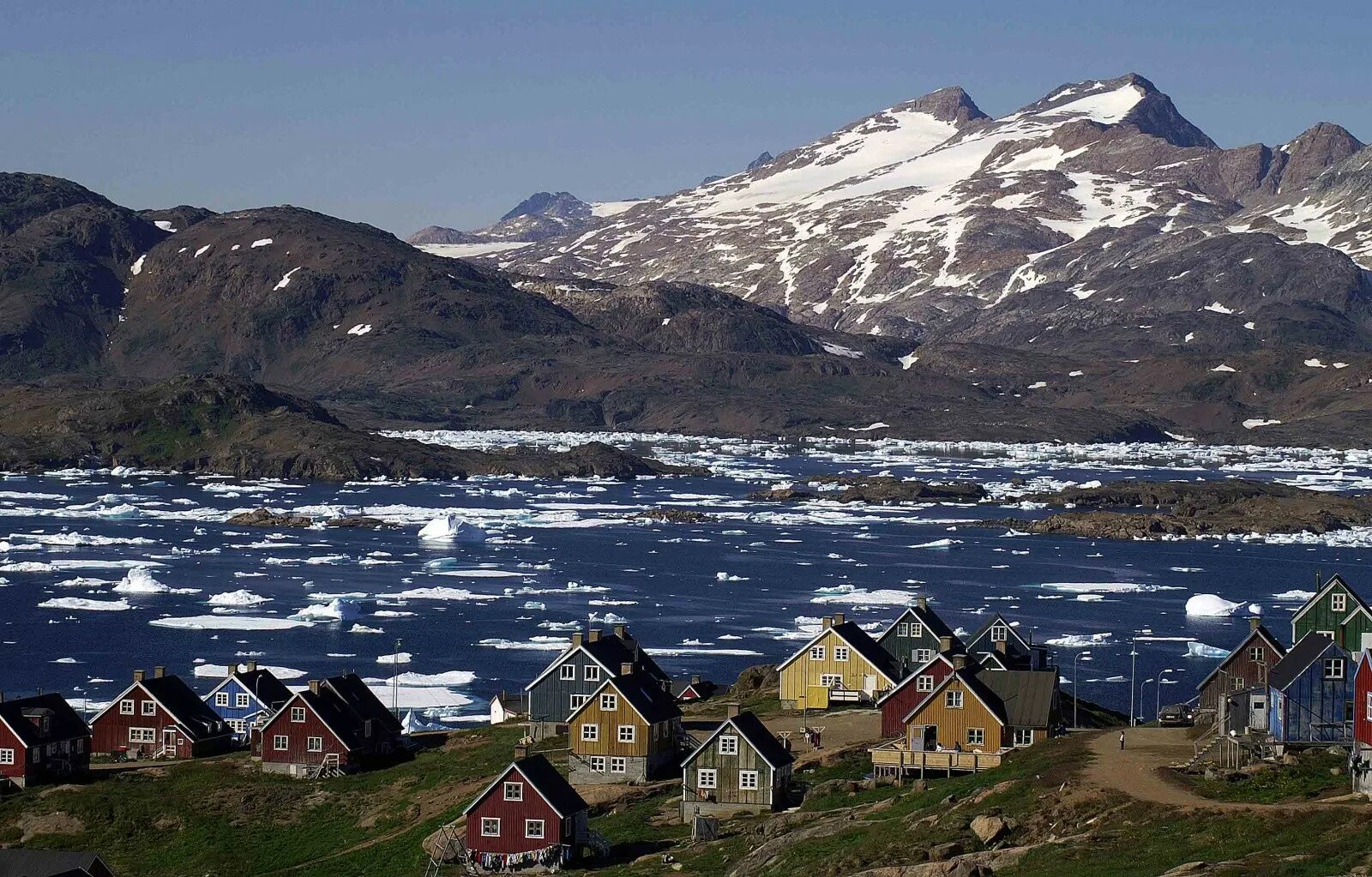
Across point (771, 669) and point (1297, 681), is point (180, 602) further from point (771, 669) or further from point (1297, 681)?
point (1297, 681)

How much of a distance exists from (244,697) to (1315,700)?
36.0 meters

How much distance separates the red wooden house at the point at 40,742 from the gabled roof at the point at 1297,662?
108 ft

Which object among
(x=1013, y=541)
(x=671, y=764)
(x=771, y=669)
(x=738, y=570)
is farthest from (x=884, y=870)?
(x=1013, y=541)

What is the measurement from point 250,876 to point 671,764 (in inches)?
450

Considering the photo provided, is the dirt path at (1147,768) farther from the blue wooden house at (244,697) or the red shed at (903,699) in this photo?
the blue wooden house at (244,697)

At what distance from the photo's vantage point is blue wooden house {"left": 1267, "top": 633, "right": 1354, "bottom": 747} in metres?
47.5

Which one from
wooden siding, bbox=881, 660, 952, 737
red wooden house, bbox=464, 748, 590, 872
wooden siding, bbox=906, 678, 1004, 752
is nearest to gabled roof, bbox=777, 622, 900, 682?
wooden siding, bbox=881, 660, 952, 737

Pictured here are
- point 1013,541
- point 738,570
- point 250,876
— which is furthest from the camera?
point 1013,541

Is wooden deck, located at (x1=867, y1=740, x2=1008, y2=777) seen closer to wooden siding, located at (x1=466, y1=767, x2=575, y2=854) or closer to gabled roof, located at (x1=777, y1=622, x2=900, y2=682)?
wooden siding, located at (x1=466, y1=767, x2=575, y2=854)

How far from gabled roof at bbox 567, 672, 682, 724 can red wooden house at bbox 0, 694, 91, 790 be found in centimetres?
1531

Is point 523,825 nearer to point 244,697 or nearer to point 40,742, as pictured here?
point 40,742

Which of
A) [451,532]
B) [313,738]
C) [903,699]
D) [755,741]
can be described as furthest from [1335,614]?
[451,532]

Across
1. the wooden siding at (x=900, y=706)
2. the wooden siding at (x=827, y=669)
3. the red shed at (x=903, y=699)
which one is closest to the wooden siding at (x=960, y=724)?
the red shed at (x=903, y=699)

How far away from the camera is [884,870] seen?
3997 centimetres
